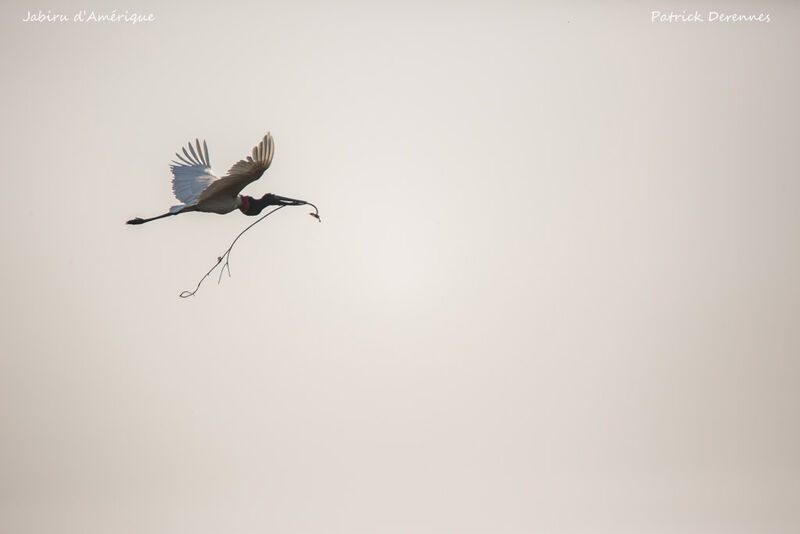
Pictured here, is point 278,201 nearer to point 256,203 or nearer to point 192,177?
point 256,203

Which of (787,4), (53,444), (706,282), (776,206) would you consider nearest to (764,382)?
(706,282)

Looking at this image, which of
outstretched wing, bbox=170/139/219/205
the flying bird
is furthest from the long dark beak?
outstretched wing, bbox=170/139/219/205

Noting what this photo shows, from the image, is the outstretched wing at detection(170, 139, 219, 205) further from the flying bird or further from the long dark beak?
the long dark beak

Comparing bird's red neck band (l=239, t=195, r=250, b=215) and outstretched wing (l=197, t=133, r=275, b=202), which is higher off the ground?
outstretched wing (l=197, t=133, r=275, b=202)

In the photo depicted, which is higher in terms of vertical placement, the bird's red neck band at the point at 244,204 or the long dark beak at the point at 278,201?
the long dark beak at the point at 278,201

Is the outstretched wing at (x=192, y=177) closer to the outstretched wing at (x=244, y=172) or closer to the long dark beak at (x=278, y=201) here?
the outstretched wing at (x=244, y=172)

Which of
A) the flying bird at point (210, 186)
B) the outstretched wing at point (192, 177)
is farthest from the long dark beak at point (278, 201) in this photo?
the outstretched wing at point (192, 177)

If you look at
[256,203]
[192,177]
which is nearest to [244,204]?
[256,203]

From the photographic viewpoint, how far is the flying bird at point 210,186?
1918 mm

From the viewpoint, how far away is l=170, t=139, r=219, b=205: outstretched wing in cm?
199

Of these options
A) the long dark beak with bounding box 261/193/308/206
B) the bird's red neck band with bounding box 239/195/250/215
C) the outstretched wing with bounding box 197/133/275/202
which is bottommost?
the bird's red neck band with bounding box 239/195/250/215

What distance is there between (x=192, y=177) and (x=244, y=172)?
21 cm

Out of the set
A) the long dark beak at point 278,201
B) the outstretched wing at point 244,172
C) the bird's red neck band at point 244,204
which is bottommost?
the bird's red neck band at point 244,204

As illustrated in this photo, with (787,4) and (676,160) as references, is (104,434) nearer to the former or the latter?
(676,160)
